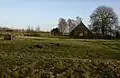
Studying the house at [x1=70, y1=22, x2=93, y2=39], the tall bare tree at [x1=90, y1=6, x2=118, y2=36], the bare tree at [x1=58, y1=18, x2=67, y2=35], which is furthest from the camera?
the bare tree at [x1=58, y1=18, x2=67, y2=35]

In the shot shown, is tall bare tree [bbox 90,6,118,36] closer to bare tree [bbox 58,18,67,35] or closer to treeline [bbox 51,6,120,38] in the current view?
treeline [bbox 51,6,120,38]

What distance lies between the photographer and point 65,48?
20906 millimetres

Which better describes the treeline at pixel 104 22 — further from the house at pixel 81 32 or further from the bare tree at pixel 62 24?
the bare tree at pixel 62 24

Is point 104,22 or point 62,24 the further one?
point 62,24

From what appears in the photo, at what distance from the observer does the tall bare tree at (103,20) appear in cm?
5600

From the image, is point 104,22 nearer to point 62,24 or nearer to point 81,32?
point 81,32

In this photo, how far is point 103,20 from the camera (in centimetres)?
5628

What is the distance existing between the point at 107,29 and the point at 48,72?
4561 centimetres

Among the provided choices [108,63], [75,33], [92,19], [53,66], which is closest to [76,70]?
[53,66]

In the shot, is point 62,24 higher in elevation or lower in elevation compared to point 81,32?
higher

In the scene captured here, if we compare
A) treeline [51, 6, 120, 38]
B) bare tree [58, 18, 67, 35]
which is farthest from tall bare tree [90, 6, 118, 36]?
bare tree [58, 18, 67, 35]

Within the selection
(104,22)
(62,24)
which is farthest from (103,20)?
(62,24)

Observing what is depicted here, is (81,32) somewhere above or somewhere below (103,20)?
below

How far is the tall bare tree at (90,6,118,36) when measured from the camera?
56000 millimetres
